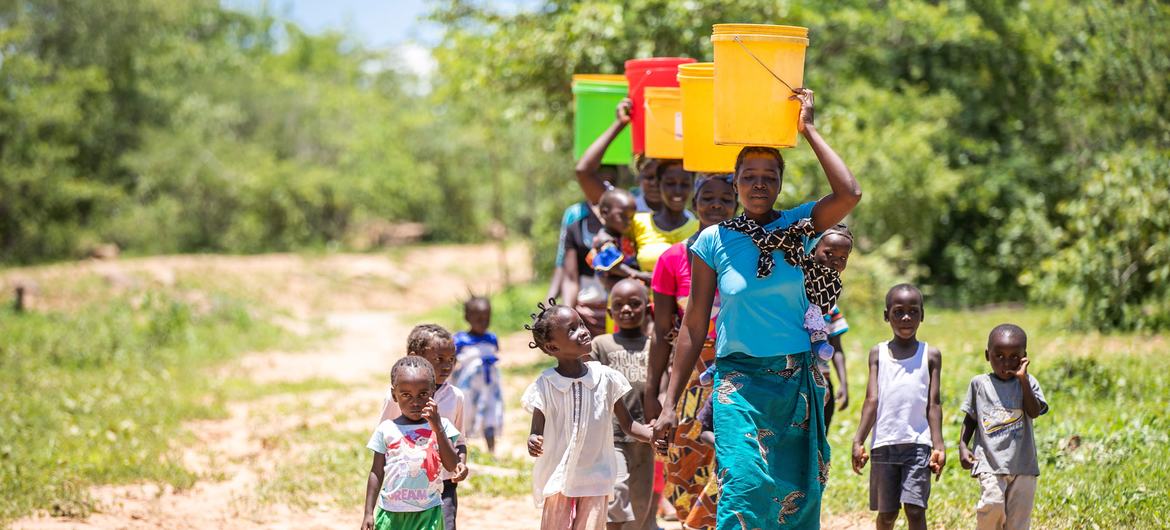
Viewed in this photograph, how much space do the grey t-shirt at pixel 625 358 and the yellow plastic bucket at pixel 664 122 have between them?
1.10 metres

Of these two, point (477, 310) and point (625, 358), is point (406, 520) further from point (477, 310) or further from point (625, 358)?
point (477, 310)

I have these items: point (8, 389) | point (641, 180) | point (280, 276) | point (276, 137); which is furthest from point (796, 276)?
point (276, 137)

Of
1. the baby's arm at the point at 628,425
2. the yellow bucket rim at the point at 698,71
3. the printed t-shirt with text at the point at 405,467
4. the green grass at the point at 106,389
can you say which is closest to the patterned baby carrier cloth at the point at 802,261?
the baby's arm at the point at 628,425

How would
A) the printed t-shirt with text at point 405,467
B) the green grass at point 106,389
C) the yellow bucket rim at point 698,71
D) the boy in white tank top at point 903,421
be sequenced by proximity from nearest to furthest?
the printed t-shirt with text at point 405,467 < the boy in white tank top at point 903,421 < the yellow bucket rim at point 698,71 < the green grass at point 106,389

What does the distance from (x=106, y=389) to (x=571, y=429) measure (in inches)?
297

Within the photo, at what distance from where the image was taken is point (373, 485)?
408 centimetres

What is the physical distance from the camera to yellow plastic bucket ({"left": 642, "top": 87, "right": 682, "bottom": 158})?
5512 millimetres

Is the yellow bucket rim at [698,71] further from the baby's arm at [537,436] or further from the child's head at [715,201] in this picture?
the baby's arm at [537,436]

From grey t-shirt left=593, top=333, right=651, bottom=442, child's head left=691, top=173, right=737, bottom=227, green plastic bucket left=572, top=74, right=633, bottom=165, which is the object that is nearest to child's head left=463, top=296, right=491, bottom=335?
green plastic bucket left=572, top=74, right=633, bottom=165

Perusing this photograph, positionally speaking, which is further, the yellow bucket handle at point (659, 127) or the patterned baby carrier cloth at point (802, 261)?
the yellow bucket handle at point (659, 127)

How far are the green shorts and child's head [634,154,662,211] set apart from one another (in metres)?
2.15

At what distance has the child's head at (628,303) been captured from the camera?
15.7 feet

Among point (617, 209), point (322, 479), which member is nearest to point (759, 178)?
point (617, 209)

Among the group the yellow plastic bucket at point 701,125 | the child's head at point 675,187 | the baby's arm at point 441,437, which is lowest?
the baby's arm at point 441,437
